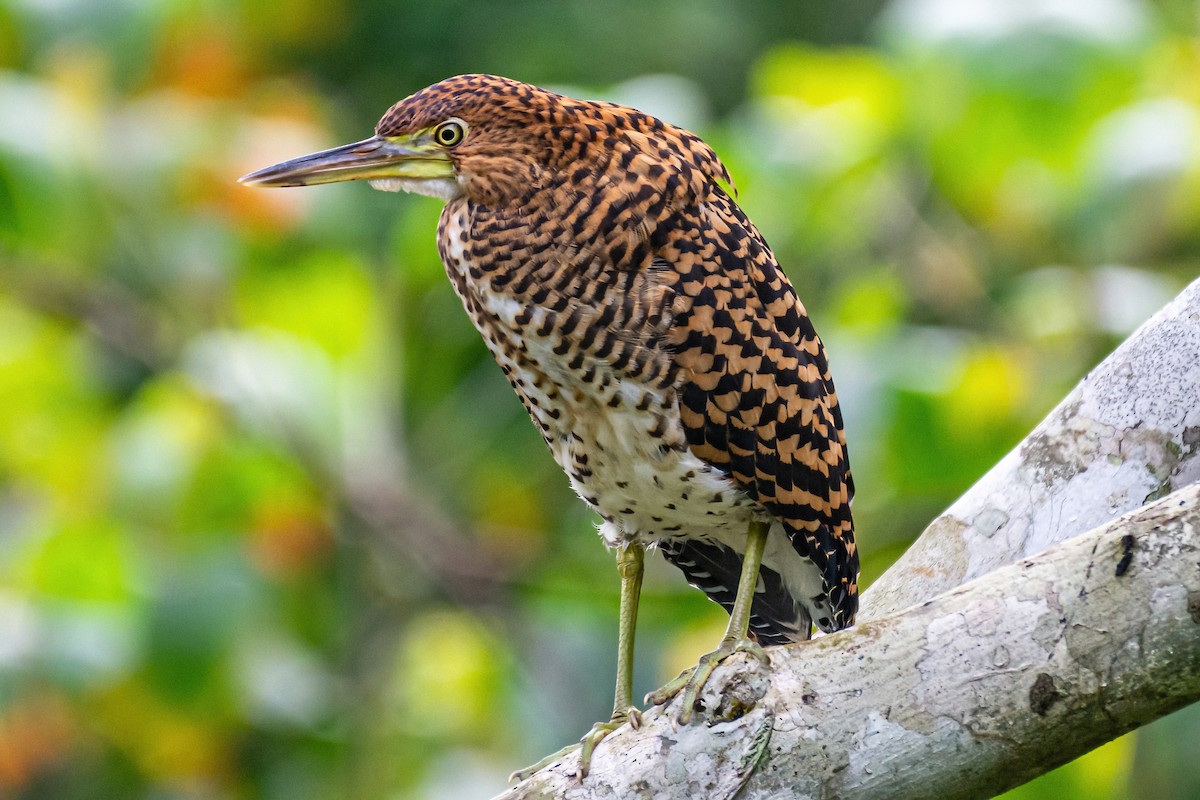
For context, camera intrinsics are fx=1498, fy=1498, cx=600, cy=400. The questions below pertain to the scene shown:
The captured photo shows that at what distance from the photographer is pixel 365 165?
2.46m

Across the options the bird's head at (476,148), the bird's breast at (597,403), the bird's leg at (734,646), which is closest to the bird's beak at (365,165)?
the bird's head at (476,148)

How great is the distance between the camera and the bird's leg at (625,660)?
8.27ft

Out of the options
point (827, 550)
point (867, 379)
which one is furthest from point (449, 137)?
point (867, 379)

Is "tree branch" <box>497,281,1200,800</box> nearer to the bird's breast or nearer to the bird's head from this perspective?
the bird's breast

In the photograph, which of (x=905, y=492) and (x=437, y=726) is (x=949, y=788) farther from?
(x=437, y=726)

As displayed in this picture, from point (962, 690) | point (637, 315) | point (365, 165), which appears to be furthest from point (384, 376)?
point (962, 690)

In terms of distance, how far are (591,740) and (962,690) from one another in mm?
667

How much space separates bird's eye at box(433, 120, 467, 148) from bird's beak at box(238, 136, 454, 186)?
15 mm

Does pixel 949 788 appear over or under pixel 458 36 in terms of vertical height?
under

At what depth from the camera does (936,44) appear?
4.39 metres

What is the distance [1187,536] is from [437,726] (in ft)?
13.3

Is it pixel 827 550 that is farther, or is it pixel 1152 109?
pixel 1152 109

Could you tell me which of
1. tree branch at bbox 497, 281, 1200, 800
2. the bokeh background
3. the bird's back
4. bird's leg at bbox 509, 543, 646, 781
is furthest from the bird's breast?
the bokeh background

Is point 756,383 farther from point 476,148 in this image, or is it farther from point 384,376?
point 384,376
